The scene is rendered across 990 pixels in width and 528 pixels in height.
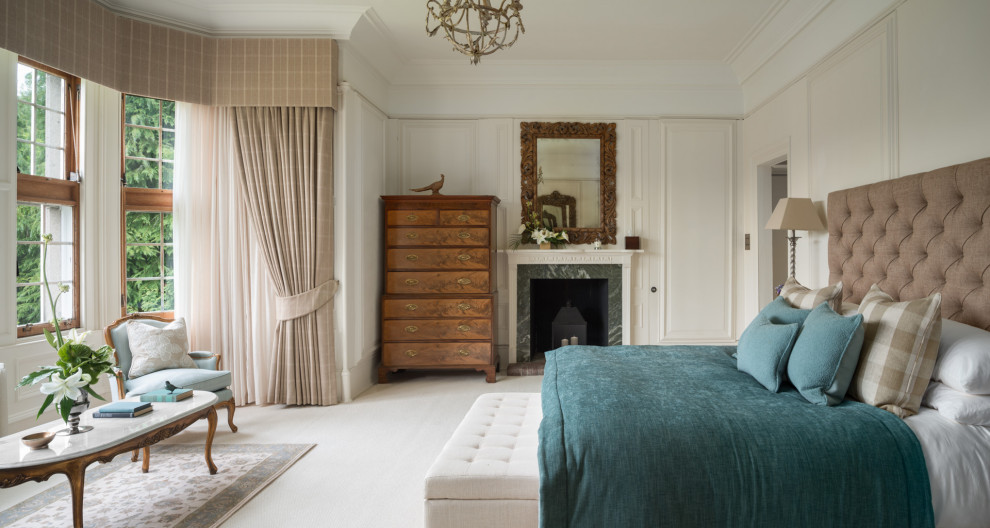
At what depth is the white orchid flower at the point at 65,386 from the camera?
2096 millimetres

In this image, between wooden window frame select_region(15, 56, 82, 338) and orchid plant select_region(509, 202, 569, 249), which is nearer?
wooden window frame select_region(15, 56, 82, 338)

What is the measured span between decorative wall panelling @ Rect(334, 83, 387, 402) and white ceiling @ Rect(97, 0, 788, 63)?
0.59m

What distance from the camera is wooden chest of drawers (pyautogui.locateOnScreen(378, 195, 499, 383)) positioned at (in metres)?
4.70

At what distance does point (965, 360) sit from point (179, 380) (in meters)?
3.87

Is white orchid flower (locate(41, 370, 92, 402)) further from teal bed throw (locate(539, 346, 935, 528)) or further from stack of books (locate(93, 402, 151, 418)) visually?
teal bed throw (locate(539, 346, 935, 528))

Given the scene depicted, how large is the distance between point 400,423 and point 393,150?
283 cm

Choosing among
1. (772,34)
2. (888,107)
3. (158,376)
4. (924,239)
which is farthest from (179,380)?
(772,34)

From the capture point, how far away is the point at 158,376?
3.12 m

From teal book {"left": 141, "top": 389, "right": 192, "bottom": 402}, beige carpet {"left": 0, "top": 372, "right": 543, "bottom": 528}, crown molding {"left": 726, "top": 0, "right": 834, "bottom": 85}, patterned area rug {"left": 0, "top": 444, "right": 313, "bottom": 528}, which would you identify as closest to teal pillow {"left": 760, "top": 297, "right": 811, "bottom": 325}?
beige carpet {"left": 0, "top": 372, "right": 543, "bottom": 528}

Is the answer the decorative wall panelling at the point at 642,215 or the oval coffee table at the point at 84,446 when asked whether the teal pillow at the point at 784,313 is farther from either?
the oval coffee table at the point at 84,446

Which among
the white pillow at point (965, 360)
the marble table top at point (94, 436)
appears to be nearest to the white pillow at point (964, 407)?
the white pillow at point (965, 360)

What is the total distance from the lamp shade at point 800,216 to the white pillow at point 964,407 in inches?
74.2

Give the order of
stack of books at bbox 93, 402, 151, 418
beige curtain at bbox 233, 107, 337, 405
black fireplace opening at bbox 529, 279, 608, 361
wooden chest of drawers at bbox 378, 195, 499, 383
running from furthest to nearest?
black fireplace opening at bbox 529, 279, 608, 361
wooden chest of drawers at bbox 378, 195, 499, 383
beige curtain at bbox 233, 107, 337, 405
stack of books at bbox 93, 402, 151, 418

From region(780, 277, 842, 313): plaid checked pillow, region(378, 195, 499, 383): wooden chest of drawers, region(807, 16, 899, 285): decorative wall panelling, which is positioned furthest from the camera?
region(378, 195, 499, 383): wooden chest of drawers
